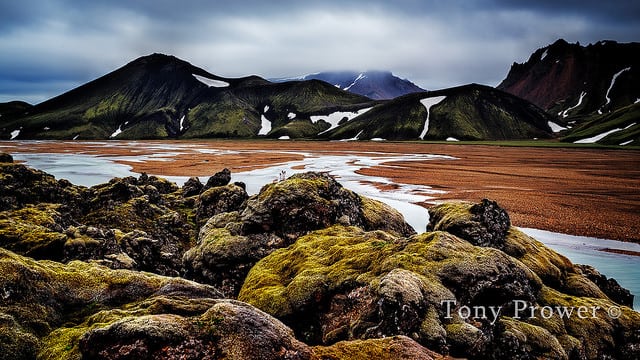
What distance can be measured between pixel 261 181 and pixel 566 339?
51.7 meters

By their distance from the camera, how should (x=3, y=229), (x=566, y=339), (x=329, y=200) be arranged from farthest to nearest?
1. (x=329, y=200)
2. (x=3, y=229)
3. (x=566, y=339)

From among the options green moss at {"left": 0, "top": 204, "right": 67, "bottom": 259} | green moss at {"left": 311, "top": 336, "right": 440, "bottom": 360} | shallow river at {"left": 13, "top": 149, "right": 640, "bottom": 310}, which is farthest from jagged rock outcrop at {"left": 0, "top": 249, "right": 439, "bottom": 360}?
shallow river at {"left": 13, "top": 149, "right": 640, "bottom": 310}

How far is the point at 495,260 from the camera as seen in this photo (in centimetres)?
1171

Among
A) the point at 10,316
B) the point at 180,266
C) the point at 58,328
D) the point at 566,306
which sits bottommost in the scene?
the point at 180,266

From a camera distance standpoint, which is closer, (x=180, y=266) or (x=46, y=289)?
(x=46, y=289)

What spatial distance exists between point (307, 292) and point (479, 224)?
8.00 metres

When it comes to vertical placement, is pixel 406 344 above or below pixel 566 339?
above

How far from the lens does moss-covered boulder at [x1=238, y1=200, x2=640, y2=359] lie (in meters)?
9.43

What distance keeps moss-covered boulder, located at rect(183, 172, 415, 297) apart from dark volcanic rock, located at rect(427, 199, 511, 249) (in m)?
4.89

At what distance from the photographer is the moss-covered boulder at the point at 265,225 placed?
17.0 m

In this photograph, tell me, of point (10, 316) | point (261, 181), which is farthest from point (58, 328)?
point (261, 181)

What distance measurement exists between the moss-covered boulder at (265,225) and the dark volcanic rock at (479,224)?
4.89 metres

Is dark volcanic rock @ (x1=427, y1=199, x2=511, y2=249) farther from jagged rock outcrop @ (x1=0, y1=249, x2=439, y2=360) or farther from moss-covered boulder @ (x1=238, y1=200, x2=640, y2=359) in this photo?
jagged rock outcrop @ (x1=0, y1=249, x2=439, y2=360)

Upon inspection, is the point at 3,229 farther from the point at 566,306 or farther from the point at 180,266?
the point at 566,306
